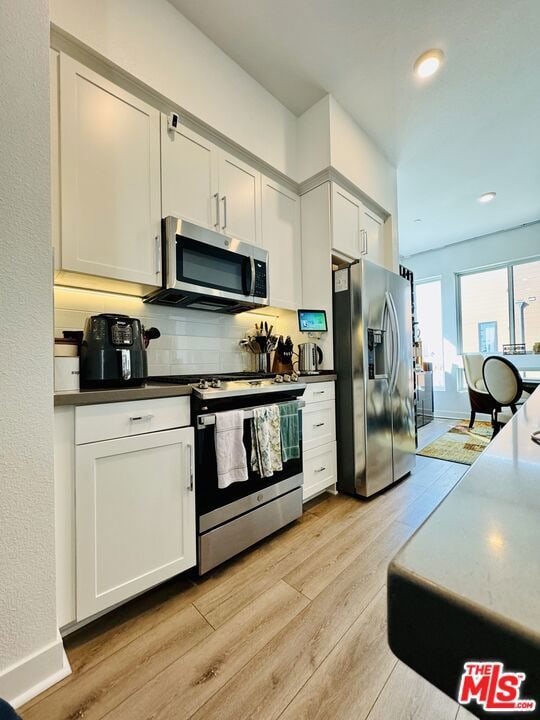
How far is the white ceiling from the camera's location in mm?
1834

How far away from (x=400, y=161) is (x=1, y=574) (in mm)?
4099

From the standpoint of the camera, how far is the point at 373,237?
2.92m

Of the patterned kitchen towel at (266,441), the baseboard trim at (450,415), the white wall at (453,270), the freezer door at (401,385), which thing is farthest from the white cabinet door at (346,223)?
the baseboard trim at (450,415)

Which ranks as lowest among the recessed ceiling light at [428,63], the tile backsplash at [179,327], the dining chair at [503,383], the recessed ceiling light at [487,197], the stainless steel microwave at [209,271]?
the dining chair at [503,383]

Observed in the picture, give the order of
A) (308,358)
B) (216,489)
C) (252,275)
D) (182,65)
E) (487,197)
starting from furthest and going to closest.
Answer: (487,197) < (308,358) < (252,275) < (182,65) < (216,489)

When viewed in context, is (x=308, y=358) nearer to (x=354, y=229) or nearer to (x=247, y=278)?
(x=247, y=278)

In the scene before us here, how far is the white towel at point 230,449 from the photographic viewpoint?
1497 mm

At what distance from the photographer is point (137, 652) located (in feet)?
3.74

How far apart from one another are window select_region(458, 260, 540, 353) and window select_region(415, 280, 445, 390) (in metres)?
0.35

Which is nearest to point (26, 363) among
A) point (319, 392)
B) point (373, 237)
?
point (319, 392)

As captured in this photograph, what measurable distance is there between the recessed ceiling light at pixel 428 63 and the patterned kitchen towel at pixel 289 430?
248 cm

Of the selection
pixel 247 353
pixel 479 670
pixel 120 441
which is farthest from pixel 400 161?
pixel 479 670

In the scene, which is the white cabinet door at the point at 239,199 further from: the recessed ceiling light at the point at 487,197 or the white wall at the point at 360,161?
the recessed ceiling light at the point at 487,197

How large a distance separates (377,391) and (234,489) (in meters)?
1.36
